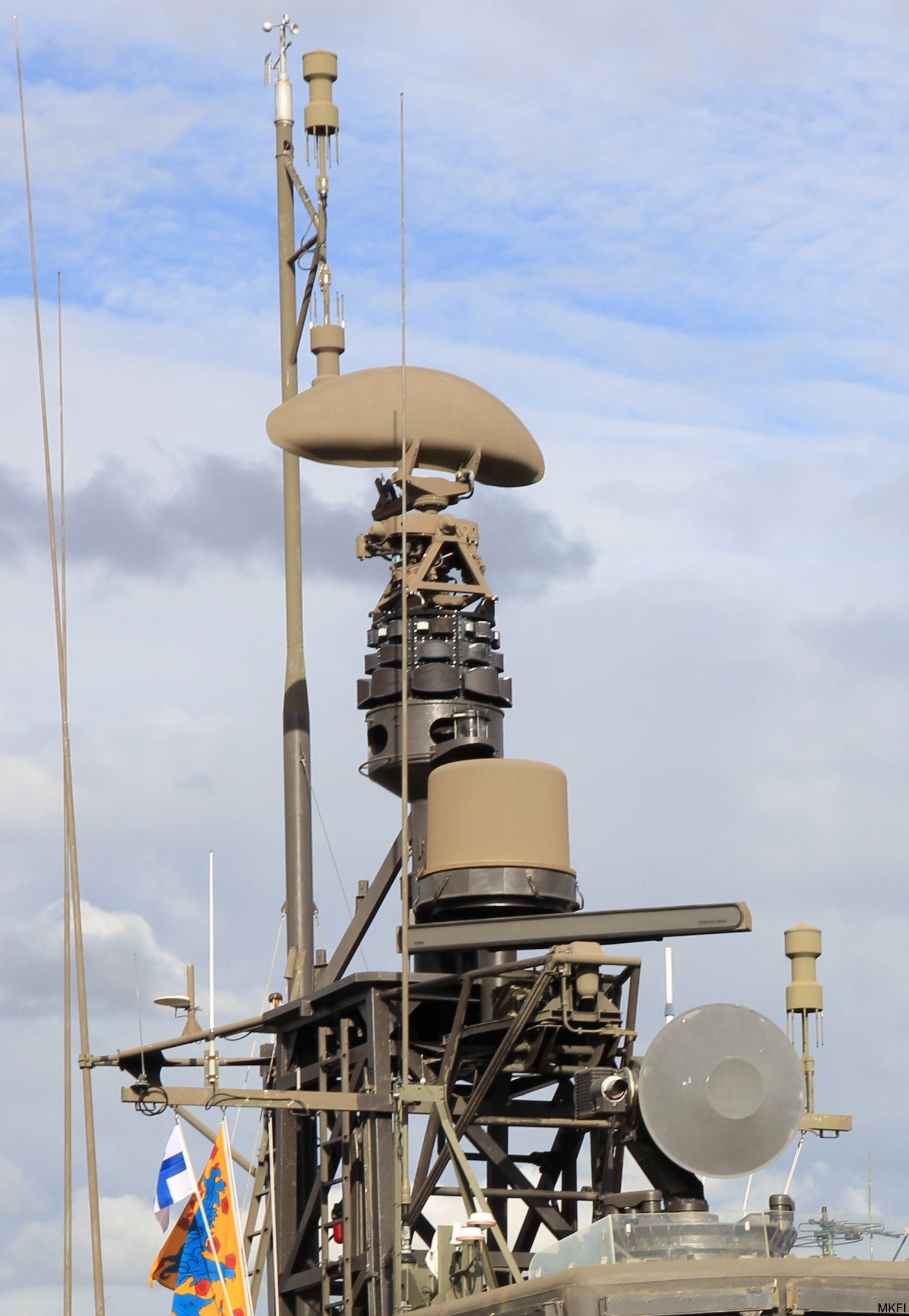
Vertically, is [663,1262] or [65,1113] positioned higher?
[65,1113]

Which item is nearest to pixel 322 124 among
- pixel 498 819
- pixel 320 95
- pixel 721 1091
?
pixel 320 95

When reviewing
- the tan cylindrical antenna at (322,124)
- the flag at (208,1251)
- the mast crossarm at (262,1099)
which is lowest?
the flag at (208,1251)

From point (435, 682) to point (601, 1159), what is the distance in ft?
19.7

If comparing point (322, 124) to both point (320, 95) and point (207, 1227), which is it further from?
point (207, 1227)

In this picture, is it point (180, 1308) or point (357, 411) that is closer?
point (180, 1308)

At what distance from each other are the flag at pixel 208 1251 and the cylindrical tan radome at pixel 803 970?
5.86m

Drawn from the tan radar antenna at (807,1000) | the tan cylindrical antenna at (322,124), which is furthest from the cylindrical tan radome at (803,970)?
the tan cylindrical antenna at (322,124)

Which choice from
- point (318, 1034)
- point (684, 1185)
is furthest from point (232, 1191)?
point (684, 1185)

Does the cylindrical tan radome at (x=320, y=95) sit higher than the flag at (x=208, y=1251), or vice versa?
the cylindrical tan radome at (x=320, y=95)

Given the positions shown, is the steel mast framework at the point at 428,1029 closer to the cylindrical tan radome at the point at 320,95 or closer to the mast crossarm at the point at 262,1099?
the mast crossarm at the point at 262,1099

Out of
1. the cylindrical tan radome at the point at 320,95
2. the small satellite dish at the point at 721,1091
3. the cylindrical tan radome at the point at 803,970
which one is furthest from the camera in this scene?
A: the cylindrical tan radome at the point at 320,95

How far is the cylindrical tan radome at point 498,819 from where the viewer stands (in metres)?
24.8

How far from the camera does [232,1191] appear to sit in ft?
75.7

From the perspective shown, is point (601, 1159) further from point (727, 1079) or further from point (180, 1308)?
point (727, 1079)
